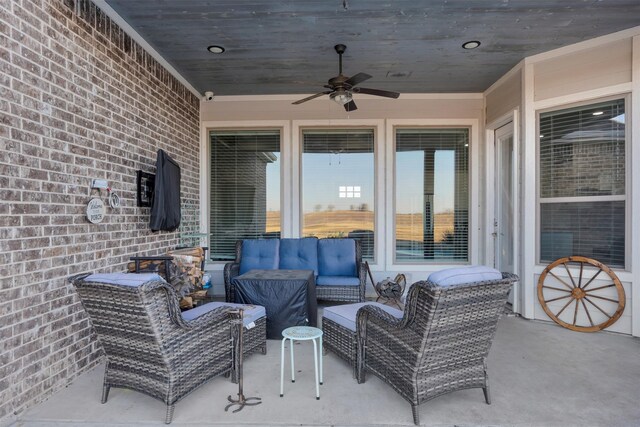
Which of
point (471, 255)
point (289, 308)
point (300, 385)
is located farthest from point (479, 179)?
point (300, 385)

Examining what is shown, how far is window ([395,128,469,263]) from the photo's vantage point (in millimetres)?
5566

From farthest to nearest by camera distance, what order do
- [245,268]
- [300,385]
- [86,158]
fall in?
[245,268] → [86,158] → [300,385]

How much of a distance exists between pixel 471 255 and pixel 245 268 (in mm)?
3477

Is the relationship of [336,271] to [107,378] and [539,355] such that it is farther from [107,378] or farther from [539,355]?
[107,378]

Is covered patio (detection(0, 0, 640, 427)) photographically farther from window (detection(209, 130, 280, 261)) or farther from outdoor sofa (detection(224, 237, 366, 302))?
outdoor sofa (detection(224, 237, 366, 302))

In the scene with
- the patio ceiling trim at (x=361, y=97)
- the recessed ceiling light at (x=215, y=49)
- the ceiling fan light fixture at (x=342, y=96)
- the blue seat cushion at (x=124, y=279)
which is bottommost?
the blue seat cushion at (x=124, y=279)

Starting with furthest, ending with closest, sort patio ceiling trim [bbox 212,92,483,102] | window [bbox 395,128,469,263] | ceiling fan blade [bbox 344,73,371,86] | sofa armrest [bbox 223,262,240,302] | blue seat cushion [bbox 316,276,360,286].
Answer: window [bbox 395,128,469,263] < patio ceiling trim [bbox 212,92,483,102] < blue seat cushion [bbox 316,276,360,286] < sofa armrest [bbox 223,262,240,302] < ceiling fan blade [bbox 344,73,371,86]

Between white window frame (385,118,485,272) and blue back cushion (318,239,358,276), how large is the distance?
2.97 ft

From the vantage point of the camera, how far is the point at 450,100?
5465mm

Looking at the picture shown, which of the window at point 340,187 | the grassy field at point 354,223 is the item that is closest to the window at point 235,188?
the grassy field at point 354,223

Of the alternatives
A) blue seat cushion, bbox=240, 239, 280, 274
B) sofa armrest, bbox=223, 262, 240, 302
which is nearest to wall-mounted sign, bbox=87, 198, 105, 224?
sofa armrest, bbox=223, 262, 240, 302

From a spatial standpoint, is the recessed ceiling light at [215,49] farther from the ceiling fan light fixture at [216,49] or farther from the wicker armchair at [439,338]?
the wicker armchair at [439,338]

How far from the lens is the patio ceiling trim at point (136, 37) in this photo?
3125 millimetres

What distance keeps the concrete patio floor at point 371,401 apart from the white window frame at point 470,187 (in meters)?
2.44
